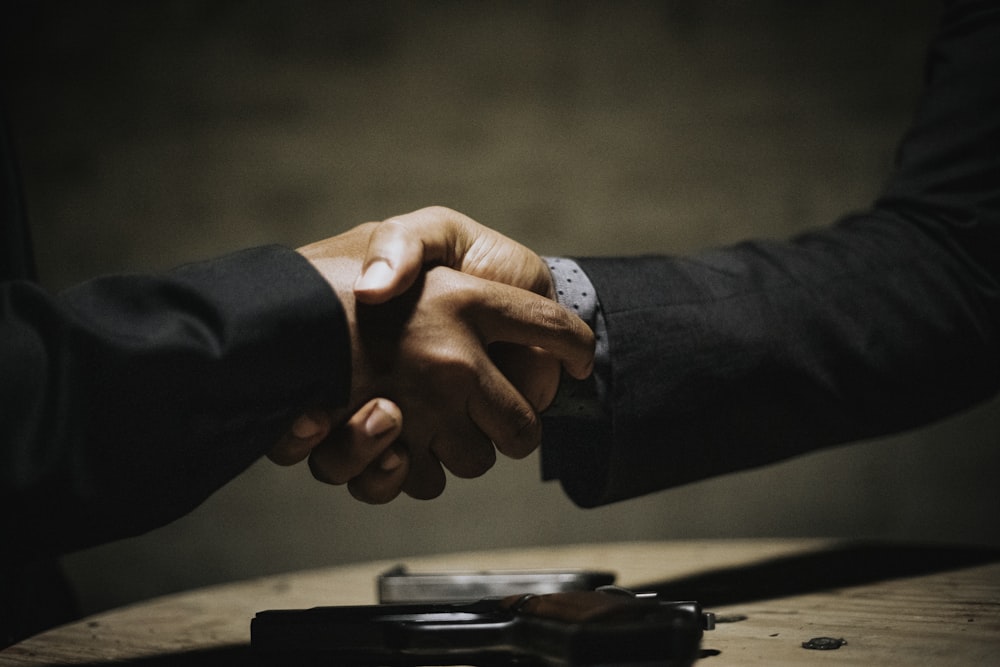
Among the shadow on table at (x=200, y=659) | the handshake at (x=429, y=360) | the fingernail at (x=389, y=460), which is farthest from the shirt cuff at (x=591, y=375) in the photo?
the shadow on table at (x=200, y=659)

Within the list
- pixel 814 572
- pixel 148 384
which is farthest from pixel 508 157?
pixel 148 384

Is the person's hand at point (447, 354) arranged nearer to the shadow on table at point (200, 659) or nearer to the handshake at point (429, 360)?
the handshake at point (429, 360)

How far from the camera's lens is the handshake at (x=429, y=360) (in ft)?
2.13

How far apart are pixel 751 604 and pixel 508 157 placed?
1356 millimetres

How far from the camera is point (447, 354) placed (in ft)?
2.15

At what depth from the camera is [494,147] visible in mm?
1882

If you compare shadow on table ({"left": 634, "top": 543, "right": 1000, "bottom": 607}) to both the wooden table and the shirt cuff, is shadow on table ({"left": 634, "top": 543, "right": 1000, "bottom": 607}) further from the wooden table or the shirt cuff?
the shirt cuff

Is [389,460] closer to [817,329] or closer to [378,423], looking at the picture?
[378,423]

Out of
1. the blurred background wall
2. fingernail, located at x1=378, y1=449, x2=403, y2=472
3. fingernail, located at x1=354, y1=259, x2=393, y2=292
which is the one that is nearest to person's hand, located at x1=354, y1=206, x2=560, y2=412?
fingernail, located at x1=354, y1=259, x2=393, y2=292

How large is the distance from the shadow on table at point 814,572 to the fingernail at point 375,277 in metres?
0.35

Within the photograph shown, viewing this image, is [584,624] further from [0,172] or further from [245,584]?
[0,172]

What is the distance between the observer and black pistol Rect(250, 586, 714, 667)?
44 cm

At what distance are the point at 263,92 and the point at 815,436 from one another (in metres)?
1.54

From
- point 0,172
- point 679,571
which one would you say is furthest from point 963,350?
point 0,172
